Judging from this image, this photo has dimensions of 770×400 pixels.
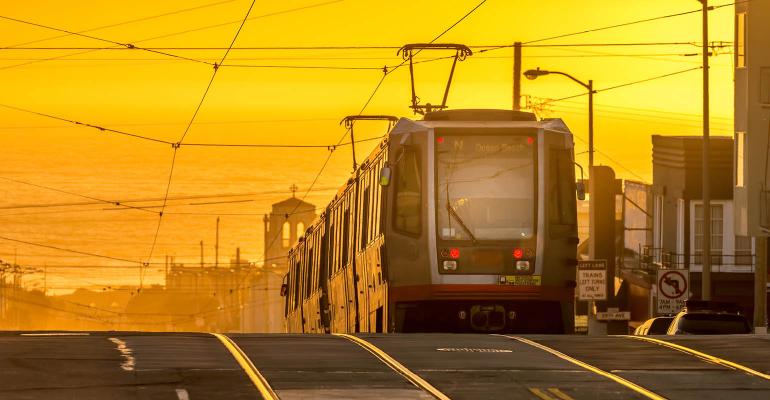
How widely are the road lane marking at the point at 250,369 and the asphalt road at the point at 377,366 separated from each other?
0.02 metres

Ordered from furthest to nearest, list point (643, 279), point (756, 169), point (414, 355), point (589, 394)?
point (643, 279) → point (756, 169) → point (414, 355) → point (589, 394)

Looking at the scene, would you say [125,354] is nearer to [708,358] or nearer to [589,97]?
[708,358]

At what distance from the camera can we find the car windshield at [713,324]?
3109cm

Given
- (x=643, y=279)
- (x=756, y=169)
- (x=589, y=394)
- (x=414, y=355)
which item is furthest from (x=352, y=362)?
(x=643, y=279)

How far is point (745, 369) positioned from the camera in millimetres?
20312

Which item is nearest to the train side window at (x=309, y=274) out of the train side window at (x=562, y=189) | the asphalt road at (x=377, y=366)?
the train side window at (x=562, y=189)

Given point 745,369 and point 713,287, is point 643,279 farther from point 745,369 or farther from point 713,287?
point 745,369

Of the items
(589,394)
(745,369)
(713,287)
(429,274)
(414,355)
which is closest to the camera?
(589,394)

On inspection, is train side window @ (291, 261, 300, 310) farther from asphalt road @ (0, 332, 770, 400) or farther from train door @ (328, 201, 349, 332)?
asphalt road @ (0, 332, 770, 400)

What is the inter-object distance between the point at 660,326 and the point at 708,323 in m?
2.90

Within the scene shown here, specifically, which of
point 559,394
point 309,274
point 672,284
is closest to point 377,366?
point 559,394

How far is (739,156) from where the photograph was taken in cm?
5381

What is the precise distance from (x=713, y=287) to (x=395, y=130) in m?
Answer: 36.8

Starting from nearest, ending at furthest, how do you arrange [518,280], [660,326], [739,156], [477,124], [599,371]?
[599,371] → [518,280] → [477,124] → [660,326] → [739,156]
